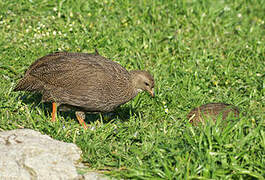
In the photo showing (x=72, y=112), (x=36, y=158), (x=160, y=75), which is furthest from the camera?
(x=160, y=75)

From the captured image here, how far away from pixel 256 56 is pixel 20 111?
480cm

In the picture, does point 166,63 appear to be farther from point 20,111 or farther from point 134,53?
point 20,111

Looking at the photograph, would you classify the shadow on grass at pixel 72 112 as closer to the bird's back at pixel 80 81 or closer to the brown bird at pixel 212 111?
the bird's back at pixel 80 81

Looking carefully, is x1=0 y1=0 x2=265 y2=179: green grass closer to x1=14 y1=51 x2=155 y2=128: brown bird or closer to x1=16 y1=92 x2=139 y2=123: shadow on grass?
x1=16 y1=92 x2=139 y2=123: shadow on grass

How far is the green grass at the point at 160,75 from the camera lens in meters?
4.81

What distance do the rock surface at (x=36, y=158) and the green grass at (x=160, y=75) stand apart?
1.08 feet

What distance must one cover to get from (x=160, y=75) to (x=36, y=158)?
361 centimetres

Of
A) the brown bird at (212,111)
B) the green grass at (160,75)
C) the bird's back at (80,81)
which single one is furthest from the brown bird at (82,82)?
the brown bird at (212,111)

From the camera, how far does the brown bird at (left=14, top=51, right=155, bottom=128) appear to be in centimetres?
591

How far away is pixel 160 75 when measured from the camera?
777 cm

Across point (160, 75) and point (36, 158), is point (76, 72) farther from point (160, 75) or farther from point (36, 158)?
point (160, 75)

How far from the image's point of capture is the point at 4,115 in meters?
6.09

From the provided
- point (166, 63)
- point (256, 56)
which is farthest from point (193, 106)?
point (256, 56)

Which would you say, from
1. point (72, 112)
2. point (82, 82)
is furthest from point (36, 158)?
point (72, 112)
